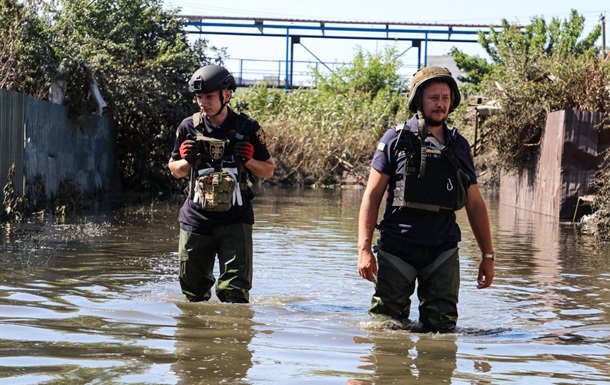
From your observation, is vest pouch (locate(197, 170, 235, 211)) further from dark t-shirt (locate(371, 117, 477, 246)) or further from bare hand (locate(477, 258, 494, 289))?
bare hand (locate(477, 258, 494, 289))

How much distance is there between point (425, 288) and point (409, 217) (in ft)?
1.50

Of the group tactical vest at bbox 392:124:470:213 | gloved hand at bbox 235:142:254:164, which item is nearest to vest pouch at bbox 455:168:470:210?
tactical vest at bbox 392:124:470:213

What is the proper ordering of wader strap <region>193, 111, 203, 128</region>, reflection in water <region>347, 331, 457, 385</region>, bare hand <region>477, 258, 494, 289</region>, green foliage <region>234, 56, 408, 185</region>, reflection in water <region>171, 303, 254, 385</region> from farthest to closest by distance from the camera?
green foliage <region>234, 56, 408, 185</region> < wader strap <region>193, 111, 203, 128</region> < bare hand <region>477, 258, 494, 289</region> < reflection in water <region>347, 331, 457, 385</region> < reflection in water <region>171, 303, 254, 385</region>

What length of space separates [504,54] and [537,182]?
11.1ft

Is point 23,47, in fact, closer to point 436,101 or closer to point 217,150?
point 217,150

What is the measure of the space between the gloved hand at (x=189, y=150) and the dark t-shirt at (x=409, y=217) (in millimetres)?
1399

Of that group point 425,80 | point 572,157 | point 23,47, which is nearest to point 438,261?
point 425,80

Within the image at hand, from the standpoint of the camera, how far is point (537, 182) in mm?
20375

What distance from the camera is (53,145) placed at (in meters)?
17.1

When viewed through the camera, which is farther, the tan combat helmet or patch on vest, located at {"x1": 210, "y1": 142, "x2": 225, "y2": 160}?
patch on vest, located at {"x1": 210, "y1": 142, "x2": 225, "y2": 160}

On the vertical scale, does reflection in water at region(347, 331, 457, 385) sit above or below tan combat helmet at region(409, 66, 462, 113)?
below

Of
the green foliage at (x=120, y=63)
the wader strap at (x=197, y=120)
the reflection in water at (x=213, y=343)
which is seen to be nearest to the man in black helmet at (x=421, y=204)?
the reflection in water at (x=213, y=343)

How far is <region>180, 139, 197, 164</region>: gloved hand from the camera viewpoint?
7.22m

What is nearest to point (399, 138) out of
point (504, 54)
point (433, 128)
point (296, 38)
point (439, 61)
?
point (433, 128)
